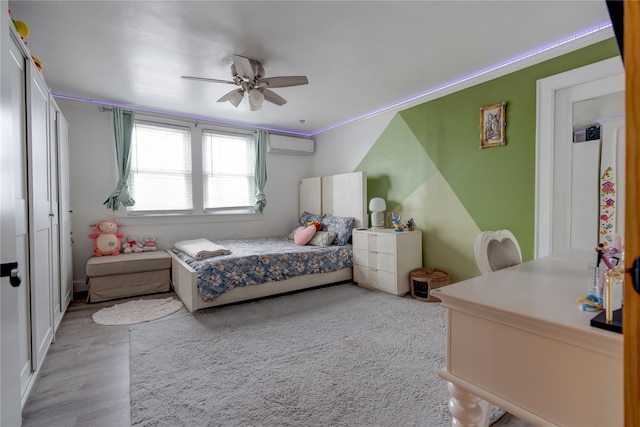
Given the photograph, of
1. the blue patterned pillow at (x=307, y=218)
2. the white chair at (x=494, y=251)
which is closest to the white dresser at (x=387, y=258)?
the blue patterned pillow at (x=307, y=218)

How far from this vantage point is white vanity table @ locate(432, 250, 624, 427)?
671mm

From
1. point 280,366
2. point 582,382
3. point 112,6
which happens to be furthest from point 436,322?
point 112,6

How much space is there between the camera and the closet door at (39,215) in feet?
6.30

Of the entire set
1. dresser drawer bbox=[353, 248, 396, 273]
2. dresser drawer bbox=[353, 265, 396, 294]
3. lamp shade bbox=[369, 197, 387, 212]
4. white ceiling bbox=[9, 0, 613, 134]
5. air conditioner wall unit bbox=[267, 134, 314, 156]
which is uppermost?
white ceiling bbox=[9, 0, 613, 134]

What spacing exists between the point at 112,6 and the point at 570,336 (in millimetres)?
2984

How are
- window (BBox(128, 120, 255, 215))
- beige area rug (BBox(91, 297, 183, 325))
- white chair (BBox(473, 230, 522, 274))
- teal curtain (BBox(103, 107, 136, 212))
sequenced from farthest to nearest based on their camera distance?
window (BBox(128, 120, 255, 215)) → teal curtain (BBox(103, 107, 136, 212)) → beige area rug (BBox(91, 297, 183, 325)) → white chair (BBox(473, 230, 522, 274))

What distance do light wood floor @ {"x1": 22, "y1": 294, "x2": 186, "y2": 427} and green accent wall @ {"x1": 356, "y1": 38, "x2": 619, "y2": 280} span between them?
3.40m

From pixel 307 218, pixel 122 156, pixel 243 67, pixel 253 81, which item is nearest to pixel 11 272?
pixel 243 67

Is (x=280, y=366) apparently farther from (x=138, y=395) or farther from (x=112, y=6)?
(x=112, y=6)

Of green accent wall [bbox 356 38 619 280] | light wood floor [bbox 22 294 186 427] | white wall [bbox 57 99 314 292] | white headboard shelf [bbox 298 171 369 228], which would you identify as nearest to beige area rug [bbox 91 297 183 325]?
light wood floor [bbox 22 294 186 427]

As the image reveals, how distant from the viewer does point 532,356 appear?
0.77 meters

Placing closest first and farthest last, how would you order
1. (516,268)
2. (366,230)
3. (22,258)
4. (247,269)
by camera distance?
1. (516,268)
2. (22,258)
3. (247,269)
4. (366,230)

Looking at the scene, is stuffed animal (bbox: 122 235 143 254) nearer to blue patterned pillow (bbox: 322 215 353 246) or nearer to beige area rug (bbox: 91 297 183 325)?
beige area rug (bbox: 91 297 183 325)

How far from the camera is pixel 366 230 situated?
410cm
